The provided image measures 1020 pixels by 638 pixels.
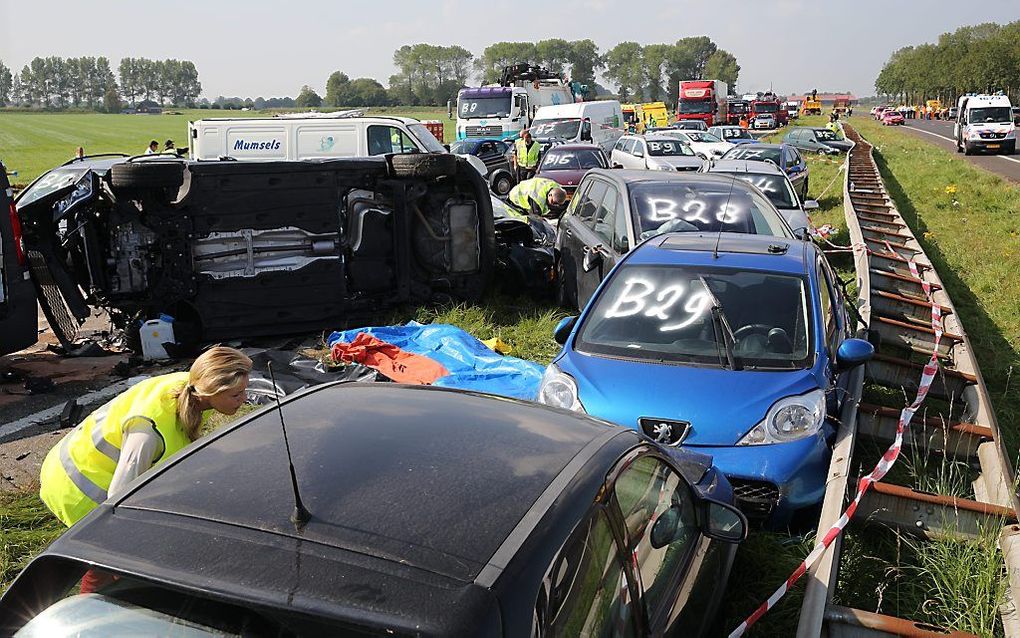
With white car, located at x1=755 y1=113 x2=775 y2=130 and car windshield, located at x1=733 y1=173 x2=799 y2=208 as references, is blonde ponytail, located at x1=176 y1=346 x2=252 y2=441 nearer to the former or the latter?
car windshield, located at x1=733 y1=173 x2=799 y2=208

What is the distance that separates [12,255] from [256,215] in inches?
83.0

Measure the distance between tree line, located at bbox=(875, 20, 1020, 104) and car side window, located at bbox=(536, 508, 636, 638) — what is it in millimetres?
114083

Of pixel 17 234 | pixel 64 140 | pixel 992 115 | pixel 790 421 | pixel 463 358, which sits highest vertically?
pixel 992 115

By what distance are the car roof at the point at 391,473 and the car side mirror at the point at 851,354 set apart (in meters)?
2.90

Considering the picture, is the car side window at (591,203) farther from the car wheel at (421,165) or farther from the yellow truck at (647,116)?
the yellow truck at (647,116)

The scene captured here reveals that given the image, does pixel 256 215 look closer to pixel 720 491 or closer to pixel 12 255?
pixel 12 255

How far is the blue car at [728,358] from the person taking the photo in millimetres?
4613

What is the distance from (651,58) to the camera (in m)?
183

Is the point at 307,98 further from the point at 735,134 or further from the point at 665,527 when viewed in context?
the point at 665,527

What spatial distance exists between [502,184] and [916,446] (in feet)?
57.2

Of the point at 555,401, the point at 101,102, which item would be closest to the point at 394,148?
the point at 555,401

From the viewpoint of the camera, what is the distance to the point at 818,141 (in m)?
33.1

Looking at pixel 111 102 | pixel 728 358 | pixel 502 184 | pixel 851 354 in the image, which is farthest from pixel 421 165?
pixel 111 102

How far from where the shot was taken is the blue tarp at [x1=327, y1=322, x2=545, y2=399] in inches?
287
